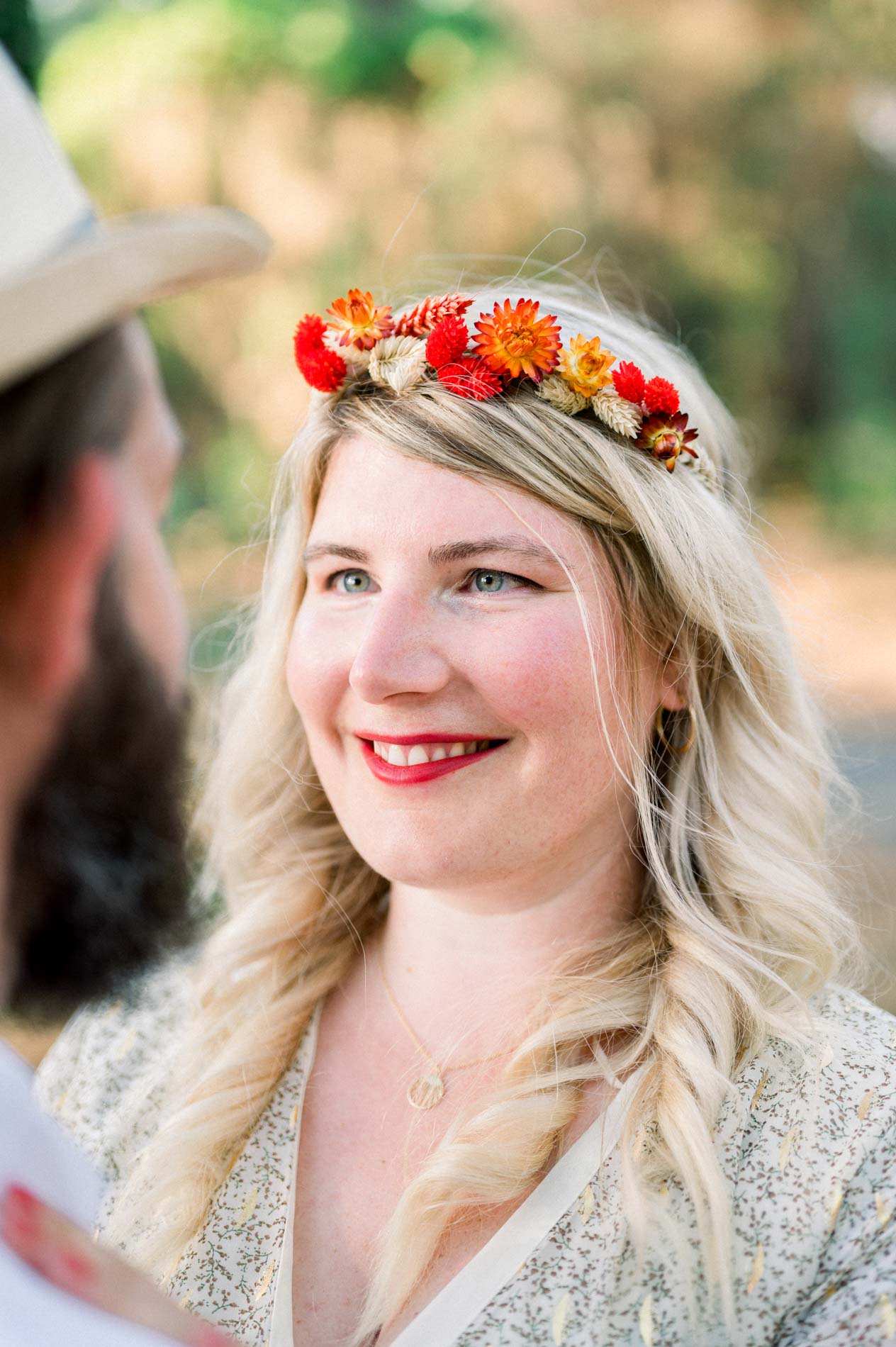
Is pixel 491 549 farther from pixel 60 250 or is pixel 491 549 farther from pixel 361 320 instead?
pixel 60 250

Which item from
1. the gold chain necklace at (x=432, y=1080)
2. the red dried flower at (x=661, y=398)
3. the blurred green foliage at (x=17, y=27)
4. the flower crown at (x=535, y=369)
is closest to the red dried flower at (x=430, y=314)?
the flower crown at (x=535, y=369)

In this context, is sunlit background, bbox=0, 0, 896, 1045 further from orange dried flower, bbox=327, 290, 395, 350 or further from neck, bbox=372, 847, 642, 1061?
orange dried flower, bbox=327, 290, 395, 350

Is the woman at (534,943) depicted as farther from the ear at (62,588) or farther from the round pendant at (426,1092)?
the ear at (62,588)

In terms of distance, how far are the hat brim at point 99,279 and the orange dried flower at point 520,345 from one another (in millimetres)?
841

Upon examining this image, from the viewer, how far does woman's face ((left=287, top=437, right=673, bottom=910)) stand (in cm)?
187

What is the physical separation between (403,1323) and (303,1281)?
0.19m

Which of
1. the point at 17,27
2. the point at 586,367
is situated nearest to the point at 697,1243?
the point at 586,367

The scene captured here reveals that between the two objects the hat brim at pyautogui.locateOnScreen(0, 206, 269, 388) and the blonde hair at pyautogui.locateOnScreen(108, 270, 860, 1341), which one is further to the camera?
the blonde hair at pyautogui.locateOnScreen(108, 270, 860, 1341)

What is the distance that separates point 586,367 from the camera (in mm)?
1975

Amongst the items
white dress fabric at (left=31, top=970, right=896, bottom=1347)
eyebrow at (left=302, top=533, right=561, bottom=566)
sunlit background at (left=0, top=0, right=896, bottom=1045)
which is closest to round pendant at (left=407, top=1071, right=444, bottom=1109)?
white dress fabric at (left=31, top=970, right=896, bottom=1347)

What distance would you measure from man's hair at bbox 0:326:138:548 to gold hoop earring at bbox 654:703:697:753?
4.10ft

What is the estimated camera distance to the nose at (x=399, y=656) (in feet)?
6.07

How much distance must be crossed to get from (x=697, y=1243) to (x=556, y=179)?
33.5ft

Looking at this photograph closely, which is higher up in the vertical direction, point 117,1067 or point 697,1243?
point 117,1067
